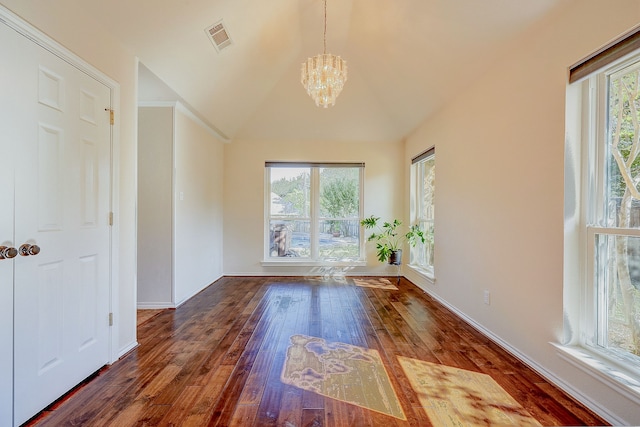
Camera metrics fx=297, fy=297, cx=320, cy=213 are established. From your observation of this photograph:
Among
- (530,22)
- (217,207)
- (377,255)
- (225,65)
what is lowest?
(377,255)

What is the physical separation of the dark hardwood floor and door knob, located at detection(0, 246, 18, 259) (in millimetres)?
922

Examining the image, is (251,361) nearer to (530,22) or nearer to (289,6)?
(530,22)

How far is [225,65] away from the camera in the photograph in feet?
11.0

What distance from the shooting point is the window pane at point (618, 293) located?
63.9 inches

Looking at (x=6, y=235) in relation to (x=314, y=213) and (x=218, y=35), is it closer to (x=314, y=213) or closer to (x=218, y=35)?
(x=218, y=35)

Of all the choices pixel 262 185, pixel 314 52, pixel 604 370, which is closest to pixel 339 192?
pixel 262 185

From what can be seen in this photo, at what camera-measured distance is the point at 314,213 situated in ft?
17.6

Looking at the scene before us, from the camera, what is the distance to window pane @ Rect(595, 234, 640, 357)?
5.32 feet

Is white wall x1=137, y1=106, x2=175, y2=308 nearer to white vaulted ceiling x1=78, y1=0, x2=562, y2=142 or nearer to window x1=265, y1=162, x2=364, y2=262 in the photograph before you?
white vaulted ceiling x1=78, y1=0, x2=562, y2=142

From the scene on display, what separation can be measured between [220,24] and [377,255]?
4034 millimetres

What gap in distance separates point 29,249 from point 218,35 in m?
2.39

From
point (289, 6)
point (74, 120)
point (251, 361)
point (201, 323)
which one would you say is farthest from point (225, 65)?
point (251, 361)

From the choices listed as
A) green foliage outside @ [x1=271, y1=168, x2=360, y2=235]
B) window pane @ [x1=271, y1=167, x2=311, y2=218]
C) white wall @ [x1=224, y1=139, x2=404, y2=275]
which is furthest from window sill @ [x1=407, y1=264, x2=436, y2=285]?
window pane @ [x1=271, y1=167, x2=311, y2=218]

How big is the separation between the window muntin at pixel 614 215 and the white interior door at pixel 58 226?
3247 mm
